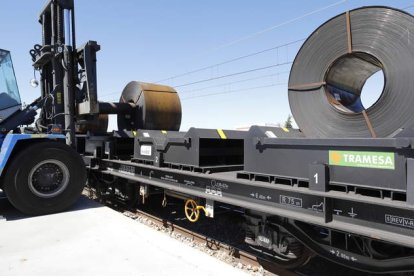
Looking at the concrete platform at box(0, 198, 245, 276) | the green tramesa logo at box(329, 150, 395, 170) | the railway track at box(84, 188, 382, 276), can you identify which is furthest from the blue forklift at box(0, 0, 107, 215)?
the green tramesa logo at box(329, 150, 395, 170)

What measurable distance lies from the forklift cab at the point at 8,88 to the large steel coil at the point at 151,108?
83.1 inches

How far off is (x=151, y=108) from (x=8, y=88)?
2.82m

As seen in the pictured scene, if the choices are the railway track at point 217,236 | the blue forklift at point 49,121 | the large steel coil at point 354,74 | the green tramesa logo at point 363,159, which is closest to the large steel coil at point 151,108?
the blue forklift at point 49,121

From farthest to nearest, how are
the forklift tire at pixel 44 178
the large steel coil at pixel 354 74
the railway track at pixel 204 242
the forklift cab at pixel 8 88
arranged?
the forklift cab at pixel 8 88
the forklift tire at pixel 44 178
the railway track at pixel 204 242
the large steel coil at pixel 354 74

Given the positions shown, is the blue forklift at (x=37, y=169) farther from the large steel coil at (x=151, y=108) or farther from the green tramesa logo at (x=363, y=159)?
the green tramesa logo at (x=363, y=159)

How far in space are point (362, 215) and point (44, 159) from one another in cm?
527

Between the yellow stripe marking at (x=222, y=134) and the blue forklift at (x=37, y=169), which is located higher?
the yellow stripe marking at (x=222, y=134)

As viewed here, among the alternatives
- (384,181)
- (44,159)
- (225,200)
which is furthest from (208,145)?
(44,159)

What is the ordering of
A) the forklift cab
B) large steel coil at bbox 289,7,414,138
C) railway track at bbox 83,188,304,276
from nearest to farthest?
1. large steel coil at bbox 289,7,414,138
2. railway track at bbox 83,188,304,276
3. the forklift cab

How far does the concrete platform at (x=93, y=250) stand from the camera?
3654 mm

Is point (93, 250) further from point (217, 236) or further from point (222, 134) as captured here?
point (222, 134)

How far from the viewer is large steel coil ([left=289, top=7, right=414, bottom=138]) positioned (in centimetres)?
273

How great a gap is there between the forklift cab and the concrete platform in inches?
96.1

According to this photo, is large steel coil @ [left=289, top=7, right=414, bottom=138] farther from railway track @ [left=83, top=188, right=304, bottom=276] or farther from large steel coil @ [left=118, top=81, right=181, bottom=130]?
large steel coil @ [left=118, top=81, right=181, bottom=130]
